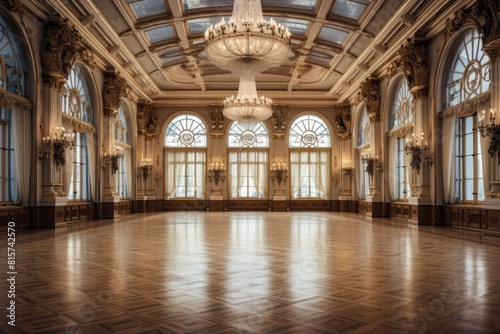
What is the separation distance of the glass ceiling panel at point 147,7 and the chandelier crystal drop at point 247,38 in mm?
2725

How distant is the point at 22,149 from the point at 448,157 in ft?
35.2

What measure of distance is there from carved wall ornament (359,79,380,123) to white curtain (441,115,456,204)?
4721 millimetres

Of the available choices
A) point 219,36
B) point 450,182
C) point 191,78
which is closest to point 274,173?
point 191,78

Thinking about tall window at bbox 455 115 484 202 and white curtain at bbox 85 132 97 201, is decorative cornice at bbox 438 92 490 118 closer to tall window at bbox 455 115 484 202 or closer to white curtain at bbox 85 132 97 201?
tall window at bbox 455 115 484 202

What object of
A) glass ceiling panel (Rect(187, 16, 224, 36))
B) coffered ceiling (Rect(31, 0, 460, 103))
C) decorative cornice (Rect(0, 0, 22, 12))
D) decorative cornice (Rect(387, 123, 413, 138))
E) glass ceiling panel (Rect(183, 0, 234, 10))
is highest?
glass ceiling panel (Rect(183, 0, 234, 10))

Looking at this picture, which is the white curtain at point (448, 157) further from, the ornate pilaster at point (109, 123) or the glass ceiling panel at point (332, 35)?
the ornate pilaster at point (109, 123)

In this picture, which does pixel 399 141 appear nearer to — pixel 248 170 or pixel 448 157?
pixel 448 157

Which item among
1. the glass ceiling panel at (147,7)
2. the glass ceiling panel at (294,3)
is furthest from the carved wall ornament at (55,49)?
the glass ceiling panel at (294,3)

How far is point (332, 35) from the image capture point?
14875mm

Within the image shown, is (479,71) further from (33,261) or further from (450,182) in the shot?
(33,261)

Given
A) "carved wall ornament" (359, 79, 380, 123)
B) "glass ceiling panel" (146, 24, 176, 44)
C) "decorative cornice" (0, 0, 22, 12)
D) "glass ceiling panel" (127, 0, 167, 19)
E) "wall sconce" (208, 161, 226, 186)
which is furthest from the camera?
"wall sconce" (208, 161, 226, 186)

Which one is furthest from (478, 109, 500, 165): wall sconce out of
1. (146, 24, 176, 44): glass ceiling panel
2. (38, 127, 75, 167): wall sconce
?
(38, 127, 75, 167): wall sconce

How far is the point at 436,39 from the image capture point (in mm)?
12172

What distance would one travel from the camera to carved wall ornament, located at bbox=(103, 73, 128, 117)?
15.6 m
